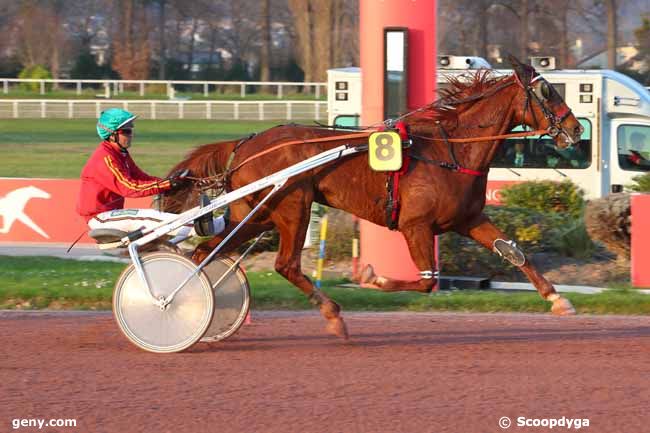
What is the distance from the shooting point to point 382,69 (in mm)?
9875

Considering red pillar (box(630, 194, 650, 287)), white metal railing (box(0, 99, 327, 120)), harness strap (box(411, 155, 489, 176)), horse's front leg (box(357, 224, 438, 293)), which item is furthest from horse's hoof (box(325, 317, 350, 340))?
white metal railing (box(0, 99, 327, 120))

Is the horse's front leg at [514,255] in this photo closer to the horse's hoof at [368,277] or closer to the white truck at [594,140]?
the horse's hoof at [368,277]

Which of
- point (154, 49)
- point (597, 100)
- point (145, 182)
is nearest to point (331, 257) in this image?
point (145, 182)

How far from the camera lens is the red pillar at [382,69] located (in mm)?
9805

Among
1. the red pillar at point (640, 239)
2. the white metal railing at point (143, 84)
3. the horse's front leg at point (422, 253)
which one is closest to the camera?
the horse's front leg at point (422, 253)

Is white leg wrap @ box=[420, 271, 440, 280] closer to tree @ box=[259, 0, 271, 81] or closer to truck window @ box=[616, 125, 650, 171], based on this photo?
truck window @ box=[616, 125, 650, 171]

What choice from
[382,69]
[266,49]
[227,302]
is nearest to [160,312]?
[227,302]

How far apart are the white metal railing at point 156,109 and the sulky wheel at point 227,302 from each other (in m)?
27.6

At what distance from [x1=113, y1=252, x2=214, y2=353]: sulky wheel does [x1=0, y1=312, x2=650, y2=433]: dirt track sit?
0.11m

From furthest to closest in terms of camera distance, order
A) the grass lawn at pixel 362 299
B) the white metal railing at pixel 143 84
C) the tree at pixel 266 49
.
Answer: the tree at pixel 266 49, the white metal railing at pixel 143 84, the grass lawn at pixel 362 299

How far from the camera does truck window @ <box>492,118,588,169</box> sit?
1512 centimetres

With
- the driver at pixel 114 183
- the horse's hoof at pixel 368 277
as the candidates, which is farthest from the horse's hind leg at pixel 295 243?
the driver at pixel 114 183

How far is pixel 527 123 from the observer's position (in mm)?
7430

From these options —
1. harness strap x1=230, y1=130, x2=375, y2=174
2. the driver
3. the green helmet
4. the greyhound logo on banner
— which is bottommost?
the greyhound logo on banner
